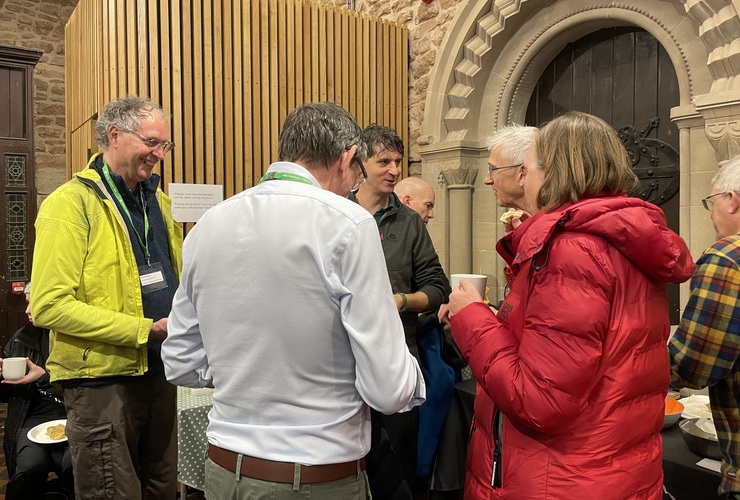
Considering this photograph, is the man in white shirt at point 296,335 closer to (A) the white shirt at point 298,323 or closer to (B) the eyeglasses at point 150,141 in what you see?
(A) the white shirt at point 298,323

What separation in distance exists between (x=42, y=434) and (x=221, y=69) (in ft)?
9.34

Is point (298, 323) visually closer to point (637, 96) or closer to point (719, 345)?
point (719, 345)

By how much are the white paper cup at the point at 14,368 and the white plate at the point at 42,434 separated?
1.00 ft

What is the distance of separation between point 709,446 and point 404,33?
15.1 ft

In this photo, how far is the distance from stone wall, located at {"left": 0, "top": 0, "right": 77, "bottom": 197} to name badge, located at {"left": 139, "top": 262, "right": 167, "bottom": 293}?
7.89 meters

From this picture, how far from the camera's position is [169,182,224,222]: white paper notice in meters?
4.27

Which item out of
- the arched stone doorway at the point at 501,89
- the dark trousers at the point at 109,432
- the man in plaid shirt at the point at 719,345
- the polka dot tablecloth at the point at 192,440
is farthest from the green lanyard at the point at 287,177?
the arched stone doorway at the point at 501,89

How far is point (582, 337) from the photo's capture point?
127 cm

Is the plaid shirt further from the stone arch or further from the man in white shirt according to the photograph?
the stone arch

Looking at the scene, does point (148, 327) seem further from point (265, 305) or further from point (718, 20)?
point (718, 20)

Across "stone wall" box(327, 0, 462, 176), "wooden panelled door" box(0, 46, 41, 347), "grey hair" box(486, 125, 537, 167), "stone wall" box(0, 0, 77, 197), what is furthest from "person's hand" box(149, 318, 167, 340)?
"stone wall" box(0, 0, 77, 197)

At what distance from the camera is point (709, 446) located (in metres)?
1.88

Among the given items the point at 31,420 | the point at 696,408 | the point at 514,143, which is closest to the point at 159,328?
the point at 514,143

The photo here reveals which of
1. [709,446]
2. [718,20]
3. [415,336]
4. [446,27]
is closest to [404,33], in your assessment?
[446,27]
